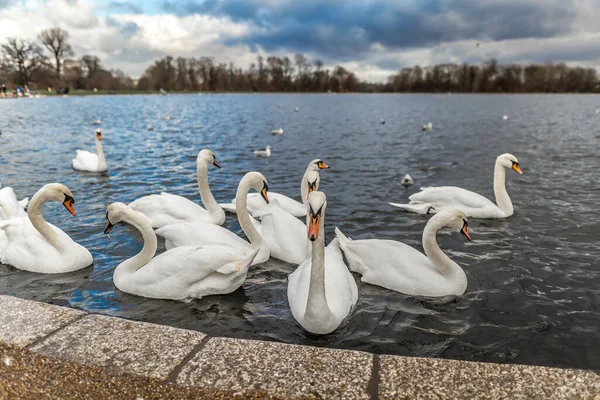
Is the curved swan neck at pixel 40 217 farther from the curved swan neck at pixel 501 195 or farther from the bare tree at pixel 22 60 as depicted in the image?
the bare tree at pixel 22 60

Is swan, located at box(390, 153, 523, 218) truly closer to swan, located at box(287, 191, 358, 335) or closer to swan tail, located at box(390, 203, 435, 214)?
swan tail, located at box(390, 203, 435, 214)

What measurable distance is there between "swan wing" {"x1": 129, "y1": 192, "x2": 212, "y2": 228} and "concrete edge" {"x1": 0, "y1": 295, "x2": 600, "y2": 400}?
3694mm

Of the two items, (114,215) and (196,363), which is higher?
(114,215)

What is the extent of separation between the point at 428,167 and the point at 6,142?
17136 millimetres

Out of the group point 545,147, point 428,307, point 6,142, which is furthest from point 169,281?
point 6,142

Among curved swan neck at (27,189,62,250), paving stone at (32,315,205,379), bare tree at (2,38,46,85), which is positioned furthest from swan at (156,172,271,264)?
bare tree at (2,38,46,85)

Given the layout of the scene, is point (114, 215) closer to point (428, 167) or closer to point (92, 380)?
point (92, 380)

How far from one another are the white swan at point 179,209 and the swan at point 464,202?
3.52 metres

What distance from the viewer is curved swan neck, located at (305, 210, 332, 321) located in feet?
14.0

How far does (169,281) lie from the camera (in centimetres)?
518

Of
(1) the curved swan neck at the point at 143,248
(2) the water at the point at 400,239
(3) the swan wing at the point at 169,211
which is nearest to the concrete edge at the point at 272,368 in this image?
(2) the water at the point at 400,239

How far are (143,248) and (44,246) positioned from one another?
161 cm

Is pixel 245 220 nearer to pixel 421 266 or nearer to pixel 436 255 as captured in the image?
pixel 421 266

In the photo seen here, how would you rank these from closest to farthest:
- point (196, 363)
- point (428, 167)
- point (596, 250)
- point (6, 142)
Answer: point (196, 363) < point (596, 250) < point (428, 167) < point (6, 142)
